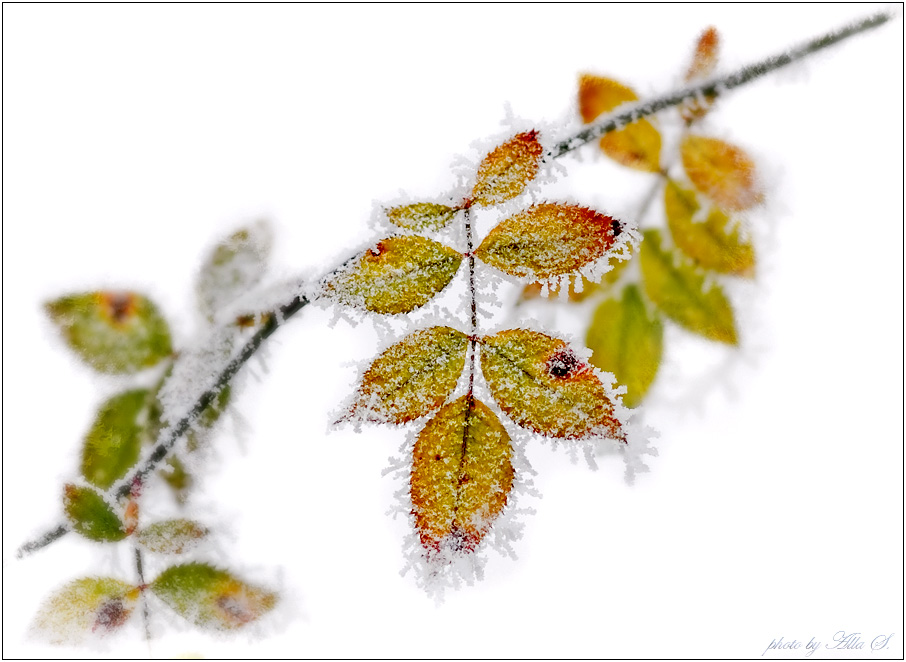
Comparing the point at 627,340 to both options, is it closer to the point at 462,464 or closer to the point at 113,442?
the point at 462,464

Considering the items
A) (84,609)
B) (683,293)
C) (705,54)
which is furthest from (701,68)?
(84,609)

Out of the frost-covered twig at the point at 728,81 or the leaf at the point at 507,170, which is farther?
the frost-covered twig at the point at 728,81

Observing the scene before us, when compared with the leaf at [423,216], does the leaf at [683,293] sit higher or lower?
lower

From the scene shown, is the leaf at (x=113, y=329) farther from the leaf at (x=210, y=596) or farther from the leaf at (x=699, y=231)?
the leaf at (x=699, y=231)

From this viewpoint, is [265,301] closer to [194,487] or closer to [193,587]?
[194,487]

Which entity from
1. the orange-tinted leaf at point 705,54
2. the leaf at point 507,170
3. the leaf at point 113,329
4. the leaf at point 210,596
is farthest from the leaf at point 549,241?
the leaf at point 210,596

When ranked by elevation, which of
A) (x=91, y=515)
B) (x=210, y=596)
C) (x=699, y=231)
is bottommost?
(x=210, y=596)

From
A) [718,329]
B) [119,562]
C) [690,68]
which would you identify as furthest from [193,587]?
[690,68]
